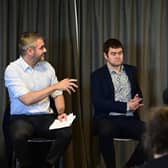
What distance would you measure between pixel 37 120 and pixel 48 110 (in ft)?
0.56

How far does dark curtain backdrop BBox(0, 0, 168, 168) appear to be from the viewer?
412cm

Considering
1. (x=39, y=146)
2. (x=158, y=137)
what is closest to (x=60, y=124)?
(x=39, y=146)

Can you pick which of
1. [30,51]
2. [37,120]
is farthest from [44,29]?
[37,120]

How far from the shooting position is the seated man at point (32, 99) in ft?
10.7

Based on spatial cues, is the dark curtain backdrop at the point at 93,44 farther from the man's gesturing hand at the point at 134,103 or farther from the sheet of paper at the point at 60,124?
the sheet of paper at the point at 60,124

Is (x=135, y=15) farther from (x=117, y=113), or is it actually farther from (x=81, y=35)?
(x=117, y=113)

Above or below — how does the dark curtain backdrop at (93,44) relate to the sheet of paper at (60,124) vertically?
above

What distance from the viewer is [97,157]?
13.7 ft

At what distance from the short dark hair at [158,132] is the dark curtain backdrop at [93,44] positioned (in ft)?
8.54

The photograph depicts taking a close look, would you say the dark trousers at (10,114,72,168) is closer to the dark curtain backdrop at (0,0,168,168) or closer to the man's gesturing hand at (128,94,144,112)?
the man's gesturing hand at (128,94,144,112)

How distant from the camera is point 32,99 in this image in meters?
3.36

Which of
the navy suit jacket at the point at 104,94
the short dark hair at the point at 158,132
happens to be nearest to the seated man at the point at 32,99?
the navy suit jacket at the point at 104,94

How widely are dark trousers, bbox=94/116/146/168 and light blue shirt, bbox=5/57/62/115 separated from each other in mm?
488

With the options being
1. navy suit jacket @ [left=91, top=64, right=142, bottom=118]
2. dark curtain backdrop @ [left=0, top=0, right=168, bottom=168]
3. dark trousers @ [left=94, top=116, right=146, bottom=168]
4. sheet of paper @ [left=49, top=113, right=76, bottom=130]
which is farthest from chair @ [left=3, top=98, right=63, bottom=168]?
dark curtain backdrop @ [left=0, top=0, right=168, bottom=168]
